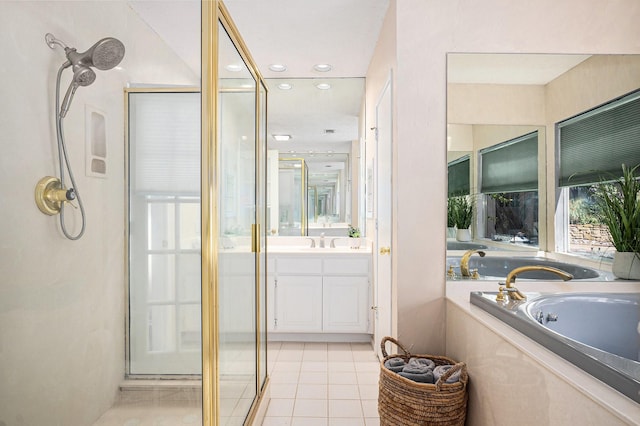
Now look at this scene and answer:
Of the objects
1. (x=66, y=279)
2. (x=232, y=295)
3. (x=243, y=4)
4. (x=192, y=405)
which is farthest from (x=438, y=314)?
(x=243, y=4)

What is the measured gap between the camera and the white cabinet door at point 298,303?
3.32m

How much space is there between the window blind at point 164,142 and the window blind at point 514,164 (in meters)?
1.71

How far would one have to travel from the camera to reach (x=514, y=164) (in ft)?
7.40

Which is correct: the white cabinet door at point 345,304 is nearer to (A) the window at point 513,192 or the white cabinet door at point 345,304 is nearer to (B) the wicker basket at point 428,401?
(A) the window at point 513,192

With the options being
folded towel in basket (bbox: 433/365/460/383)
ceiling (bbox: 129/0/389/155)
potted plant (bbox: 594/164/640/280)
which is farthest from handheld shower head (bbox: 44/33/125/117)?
potted plant (bbox: 594/164/640/280)

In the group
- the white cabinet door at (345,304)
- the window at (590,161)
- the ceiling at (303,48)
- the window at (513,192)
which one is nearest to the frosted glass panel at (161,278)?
the ceiling at (303,48)

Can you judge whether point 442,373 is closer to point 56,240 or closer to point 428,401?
point 428,401

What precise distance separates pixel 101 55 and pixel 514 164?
214cm

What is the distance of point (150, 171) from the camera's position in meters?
0.98

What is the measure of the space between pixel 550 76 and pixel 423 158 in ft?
2.82

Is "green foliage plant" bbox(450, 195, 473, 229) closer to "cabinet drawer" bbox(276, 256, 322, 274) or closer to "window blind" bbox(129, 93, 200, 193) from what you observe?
"cabinet drawer" bbox(276, 256, 322, 274)

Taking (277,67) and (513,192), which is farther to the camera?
(277,67)

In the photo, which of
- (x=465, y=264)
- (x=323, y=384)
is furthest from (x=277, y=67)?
(x=323, y=384)

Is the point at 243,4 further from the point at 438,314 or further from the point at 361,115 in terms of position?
the point at 438,314
